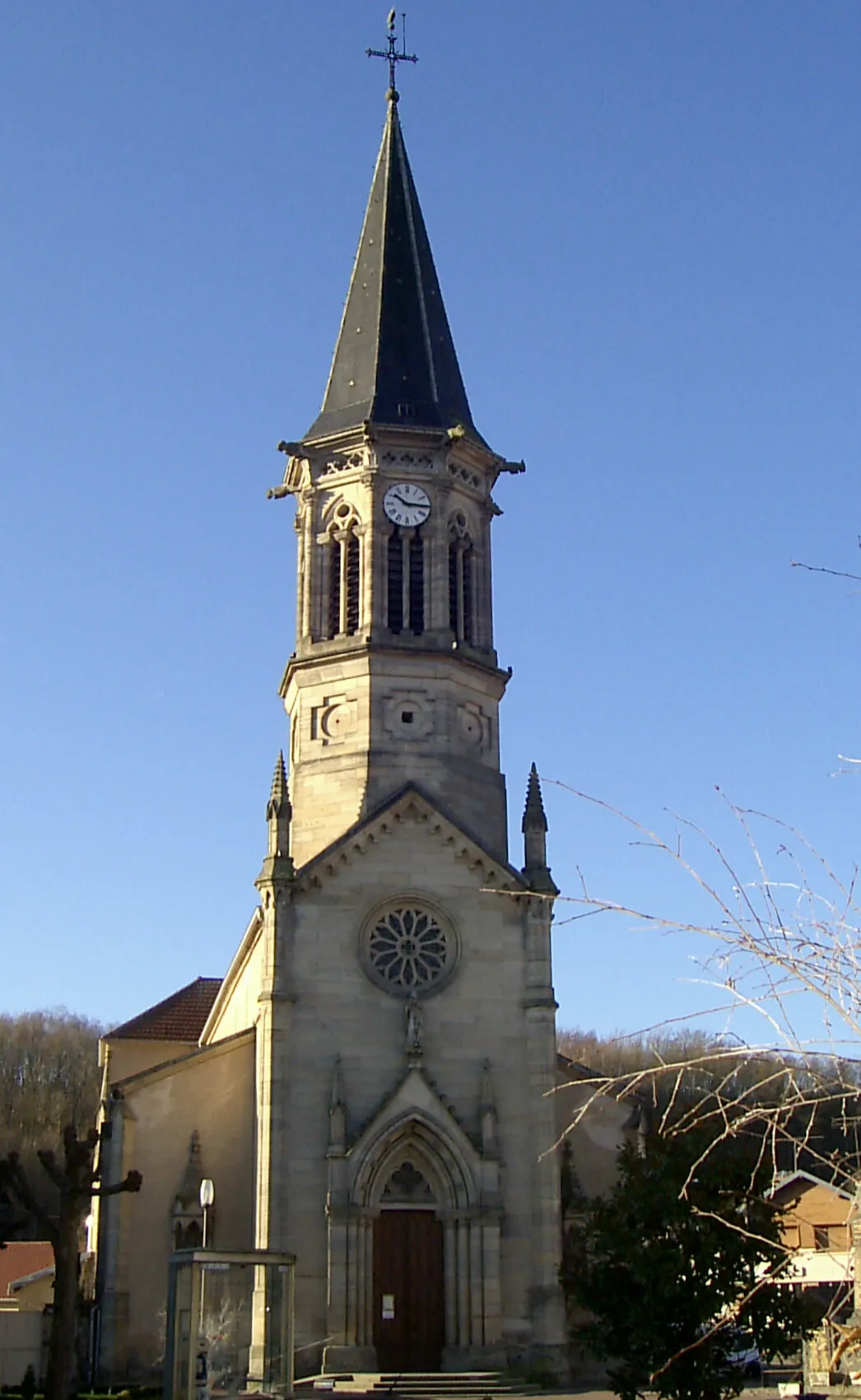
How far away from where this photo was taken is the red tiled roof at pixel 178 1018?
48.5 meters

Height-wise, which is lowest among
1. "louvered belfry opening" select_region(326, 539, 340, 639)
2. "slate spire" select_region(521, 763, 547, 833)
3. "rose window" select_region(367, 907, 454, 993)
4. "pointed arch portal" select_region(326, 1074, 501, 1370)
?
"pointed arch portal" select_region(326, 1074, 501, 1370)

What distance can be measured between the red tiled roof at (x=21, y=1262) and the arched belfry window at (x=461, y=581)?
93.8 feet

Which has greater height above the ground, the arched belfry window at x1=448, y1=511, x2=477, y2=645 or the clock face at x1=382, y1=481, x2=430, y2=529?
the clock face at x1=382, y1=481, x2=430, y2=529

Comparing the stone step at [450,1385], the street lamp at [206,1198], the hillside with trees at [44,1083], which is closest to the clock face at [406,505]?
the street lamp at [206,1198]

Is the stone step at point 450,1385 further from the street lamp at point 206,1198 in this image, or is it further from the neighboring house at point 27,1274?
the neighboring house at point 27,1274

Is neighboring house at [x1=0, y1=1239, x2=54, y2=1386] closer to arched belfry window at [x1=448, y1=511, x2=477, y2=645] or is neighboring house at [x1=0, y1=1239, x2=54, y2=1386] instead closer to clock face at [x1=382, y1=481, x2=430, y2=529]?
arched belfry window at [x1=448, y1=511, x2=477, y2=645]

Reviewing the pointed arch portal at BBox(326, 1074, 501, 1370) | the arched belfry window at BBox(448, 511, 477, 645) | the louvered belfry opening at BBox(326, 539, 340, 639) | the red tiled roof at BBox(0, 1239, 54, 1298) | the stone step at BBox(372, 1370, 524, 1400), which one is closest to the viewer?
the stone step at BBox(372, 1370, 524, 1400)

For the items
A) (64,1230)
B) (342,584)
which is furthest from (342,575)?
(64,1230)

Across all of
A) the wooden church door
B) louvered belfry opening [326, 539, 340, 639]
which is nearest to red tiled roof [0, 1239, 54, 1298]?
the wooden church door

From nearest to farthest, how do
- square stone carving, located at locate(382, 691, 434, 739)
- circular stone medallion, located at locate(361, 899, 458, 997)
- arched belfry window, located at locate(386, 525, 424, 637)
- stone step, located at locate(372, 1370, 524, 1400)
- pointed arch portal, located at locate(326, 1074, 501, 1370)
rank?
stone step, located at locate(372, 1370, 524, 1400) < pointed arch portal, located at locate(326, 1074, 501, 1370) < circular stone medallion, located at locate(361, 899, 458, 997) < square stone carving, located at locate(382, 691, 434, 739) < arched belfry window, located at locate(386, 525, 424, 637)

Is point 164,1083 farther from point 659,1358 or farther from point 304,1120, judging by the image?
point 659,1358

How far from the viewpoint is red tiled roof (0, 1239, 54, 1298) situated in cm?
5525

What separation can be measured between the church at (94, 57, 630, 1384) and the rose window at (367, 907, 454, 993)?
0.07 meters

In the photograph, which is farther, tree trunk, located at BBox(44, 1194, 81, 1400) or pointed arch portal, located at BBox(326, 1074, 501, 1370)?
pointed arch portal, located at BBox(326, 1074, 501, 1370)
